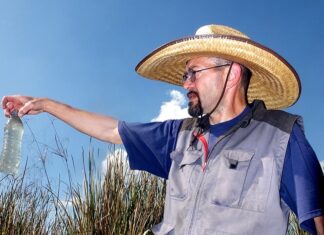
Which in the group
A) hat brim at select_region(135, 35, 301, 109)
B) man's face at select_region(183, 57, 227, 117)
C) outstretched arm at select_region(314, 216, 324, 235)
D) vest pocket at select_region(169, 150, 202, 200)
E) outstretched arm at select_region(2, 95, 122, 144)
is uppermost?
hat brim at select_region(135, 35, 301, 109)

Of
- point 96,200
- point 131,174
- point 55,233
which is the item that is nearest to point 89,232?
point 96,200

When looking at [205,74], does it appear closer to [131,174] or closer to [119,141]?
[119,141]

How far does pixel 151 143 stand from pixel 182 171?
1.37 feet

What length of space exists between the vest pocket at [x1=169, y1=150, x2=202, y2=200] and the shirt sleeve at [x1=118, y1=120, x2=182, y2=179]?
0.68 ft

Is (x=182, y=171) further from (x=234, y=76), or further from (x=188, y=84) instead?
(x=234, y=76)

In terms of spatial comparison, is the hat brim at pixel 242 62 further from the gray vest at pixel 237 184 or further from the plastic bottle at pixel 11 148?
the plastic bottle at pixel 11 148

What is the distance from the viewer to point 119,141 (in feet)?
10.8

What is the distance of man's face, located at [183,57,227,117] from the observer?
118 inches

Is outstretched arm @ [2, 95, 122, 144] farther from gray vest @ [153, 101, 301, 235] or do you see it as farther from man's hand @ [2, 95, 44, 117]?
gray vest @ [153, 101, 301, 235]

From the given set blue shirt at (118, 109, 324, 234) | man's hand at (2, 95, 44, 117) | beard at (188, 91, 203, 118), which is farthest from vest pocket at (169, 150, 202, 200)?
man's hand at (2, 95, 44, 117)

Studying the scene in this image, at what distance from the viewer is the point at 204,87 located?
303 cm

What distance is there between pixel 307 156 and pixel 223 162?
50 centimetres

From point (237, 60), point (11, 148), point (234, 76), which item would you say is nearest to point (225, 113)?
point (234, 76)

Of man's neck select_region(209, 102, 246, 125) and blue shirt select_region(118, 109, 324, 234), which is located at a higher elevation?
man's neck select_region(209, 102, 246, 125)
